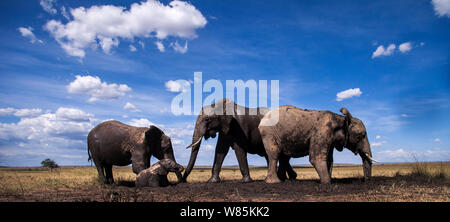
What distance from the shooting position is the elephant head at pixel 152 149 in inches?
563

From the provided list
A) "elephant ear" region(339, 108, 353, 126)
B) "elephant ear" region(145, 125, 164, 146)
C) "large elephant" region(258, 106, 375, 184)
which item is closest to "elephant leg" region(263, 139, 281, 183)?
"large elephant" region(258, 106, 375, 184)

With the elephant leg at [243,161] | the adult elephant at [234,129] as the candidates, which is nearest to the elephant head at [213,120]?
the adult elephant at [234,129]

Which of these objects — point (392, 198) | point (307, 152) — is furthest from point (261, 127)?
point (392, 198)

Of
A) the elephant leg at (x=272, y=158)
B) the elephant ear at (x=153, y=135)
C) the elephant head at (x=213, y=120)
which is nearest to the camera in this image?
the elephant leg at (x=272, y=158)

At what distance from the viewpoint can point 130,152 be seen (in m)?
14.7

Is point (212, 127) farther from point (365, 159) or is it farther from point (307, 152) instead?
point (365, 159)

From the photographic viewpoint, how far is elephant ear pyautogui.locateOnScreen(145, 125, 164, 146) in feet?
48.0

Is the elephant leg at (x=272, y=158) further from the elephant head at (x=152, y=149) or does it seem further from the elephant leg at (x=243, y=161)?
the elephant head at (x=152, y=149)

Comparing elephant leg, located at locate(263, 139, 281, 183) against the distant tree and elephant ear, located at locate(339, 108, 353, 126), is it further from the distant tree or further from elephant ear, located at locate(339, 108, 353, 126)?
the distant tree

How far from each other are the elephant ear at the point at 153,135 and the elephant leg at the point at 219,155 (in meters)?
2.81

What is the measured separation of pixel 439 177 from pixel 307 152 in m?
6.78

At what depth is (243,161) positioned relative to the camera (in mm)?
15500

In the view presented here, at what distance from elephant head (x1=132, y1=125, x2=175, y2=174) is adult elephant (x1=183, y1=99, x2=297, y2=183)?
107cm
